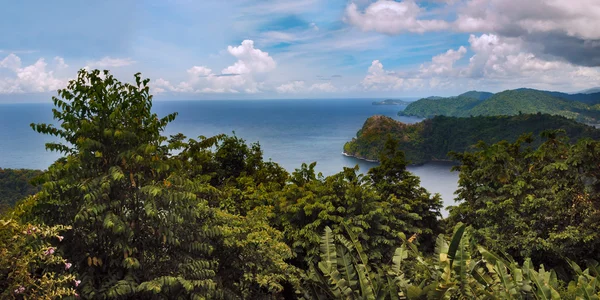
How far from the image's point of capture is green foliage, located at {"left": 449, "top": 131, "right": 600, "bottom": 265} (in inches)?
425

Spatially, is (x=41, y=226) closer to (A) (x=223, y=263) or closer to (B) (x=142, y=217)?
(B) (x=142, y=217)

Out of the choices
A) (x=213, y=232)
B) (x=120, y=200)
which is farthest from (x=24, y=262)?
(x=213, y=232)

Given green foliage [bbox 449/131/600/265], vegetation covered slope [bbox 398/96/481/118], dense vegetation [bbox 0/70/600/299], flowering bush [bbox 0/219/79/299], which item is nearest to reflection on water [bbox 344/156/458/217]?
green foliage [bbox 449/131/600/265]

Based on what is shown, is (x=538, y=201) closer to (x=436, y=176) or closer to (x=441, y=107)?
(x=436, y=176)

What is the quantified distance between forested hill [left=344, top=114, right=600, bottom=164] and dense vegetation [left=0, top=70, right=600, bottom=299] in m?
39.5

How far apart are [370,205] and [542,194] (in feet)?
18.8

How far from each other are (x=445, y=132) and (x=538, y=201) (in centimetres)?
5180

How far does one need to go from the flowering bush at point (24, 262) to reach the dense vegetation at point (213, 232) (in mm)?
21

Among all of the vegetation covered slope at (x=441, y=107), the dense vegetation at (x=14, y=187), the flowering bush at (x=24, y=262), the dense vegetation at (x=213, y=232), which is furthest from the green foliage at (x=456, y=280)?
the vegetation covered slope at (x=441, y=107)

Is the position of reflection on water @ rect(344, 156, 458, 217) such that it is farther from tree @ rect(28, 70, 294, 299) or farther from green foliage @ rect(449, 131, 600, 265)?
tree @ rect(28, 70, 294, 299)

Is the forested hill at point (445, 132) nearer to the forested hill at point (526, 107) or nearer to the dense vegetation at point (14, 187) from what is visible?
the forested hill at point (526, 107)

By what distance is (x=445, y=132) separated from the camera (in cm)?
6034

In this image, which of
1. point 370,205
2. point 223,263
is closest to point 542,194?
point 370,205

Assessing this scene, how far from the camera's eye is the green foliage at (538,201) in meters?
10.8
